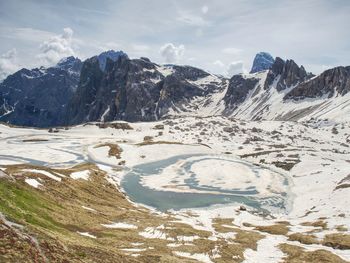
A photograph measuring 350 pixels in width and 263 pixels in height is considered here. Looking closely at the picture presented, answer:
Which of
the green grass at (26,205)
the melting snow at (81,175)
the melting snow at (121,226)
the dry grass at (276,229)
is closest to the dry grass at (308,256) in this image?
the dry grass at (276,229)

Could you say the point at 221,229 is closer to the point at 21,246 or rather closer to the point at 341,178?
the point at 21,246

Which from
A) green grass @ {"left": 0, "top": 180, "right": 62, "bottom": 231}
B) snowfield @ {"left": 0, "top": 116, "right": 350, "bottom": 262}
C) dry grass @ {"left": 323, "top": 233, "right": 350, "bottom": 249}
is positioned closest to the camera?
green grass @ {"left": 0, "top": 180, "right": 62, "bottom": 231}

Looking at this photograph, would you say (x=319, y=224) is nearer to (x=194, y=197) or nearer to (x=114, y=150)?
(x=194, y=197)

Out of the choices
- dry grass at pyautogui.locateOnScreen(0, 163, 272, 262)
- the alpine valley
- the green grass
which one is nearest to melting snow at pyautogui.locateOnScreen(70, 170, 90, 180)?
the alpine valley

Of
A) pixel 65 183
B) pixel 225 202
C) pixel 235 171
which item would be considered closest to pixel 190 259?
pixel 65 183

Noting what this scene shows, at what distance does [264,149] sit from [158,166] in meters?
64.7

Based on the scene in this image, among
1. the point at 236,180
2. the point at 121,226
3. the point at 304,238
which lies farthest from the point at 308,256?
the point at 236,180

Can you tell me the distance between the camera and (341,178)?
341 feet

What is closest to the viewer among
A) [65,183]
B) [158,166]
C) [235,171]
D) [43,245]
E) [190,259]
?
[43,245]

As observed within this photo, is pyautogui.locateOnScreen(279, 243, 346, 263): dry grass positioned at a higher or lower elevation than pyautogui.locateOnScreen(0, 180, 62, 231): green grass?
lower

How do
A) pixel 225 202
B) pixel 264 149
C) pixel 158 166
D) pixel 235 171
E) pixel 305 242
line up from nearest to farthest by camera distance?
pixel 305 242 → pixel 225 202 → pixel 235 171 → pixel 158 166 → pixel 264 149

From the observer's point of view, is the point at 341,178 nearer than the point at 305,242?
No

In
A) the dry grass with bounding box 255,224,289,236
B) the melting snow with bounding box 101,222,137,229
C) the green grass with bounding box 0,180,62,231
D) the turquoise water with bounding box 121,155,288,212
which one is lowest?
the turquoise water with bounding box 121,155,288,212

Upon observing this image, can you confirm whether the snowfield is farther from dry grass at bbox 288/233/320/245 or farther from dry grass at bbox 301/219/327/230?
dry grass at bbox 288/233/320/245
